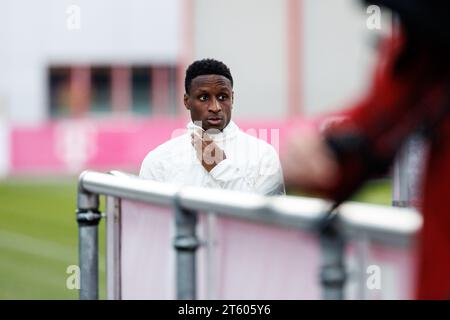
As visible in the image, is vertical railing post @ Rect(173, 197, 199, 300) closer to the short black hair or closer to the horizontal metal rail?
the horizontal metal rail

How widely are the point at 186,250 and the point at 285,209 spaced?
2.68 ft

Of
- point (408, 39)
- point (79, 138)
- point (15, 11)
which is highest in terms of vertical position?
point (15, 11)

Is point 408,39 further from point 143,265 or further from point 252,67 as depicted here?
point 252,67

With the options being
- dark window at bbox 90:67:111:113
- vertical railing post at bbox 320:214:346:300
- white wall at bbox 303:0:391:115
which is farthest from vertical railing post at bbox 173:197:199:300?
dark window at bbox 90:67:111:113

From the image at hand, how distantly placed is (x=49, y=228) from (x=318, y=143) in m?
13.2

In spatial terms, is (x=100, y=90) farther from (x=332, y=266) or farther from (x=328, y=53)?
(x=332, y=266)

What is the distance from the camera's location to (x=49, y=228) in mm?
14719

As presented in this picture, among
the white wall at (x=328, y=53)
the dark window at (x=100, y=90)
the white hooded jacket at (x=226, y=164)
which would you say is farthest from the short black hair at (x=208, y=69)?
the dark window at (x=100, y=90)

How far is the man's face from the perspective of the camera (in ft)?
11.6

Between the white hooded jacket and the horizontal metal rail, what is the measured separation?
0.09 m

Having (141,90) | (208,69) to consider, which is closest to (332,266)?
(208,69)

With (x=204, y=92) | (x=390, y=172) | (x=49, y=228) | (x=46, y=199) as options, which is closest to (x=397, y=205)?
(x=204, y=92)
